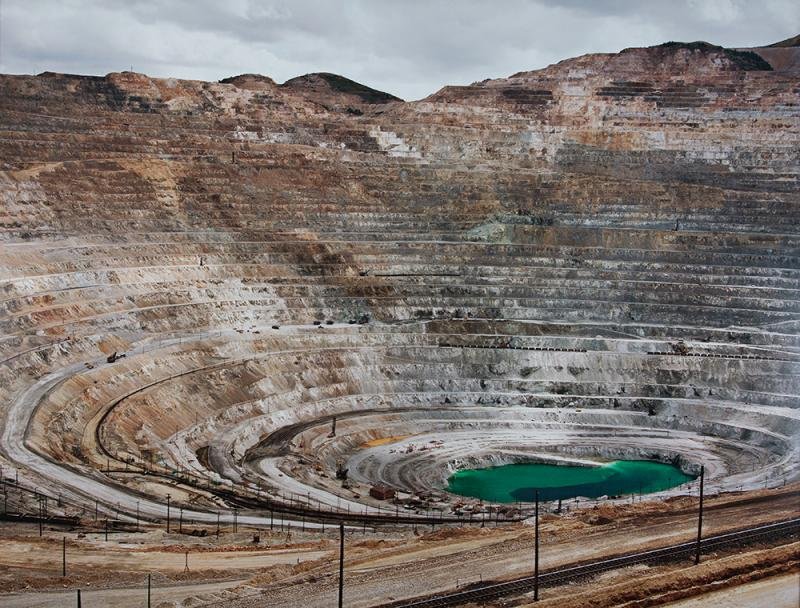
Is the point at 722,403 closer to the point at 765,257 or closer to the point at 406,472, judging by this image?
the point at 765,257

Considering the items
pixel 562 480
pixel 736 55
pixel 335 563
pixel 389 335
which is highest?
pixel 736 55

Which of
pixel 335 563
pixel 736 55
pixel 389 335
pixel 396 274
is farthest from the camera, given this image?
pixel 736 55

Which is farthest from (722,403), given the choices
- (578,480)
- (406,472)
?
(406,472)

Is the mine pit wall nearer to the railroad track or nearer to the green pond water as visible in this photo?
the green pond water

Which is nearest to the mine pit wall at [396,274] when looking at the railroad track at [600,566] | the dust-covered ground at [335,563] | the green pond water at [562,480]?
the green pond water at [562,480]

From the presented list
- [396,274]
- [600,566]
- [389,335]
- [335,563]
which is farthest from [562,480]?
[335,563]

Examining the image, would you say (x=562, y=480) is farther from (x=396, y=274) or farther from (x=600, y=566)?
(x=396, y=274)

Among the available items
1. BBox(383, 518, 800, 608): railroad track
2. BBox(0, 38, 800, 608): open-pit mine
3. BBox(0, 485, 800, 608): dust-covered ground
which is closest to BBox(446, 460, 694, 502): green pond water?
BBox(0, 38, 800, 608): open-pit mine

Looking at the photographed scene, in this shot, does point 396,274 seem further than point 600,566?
Yes
